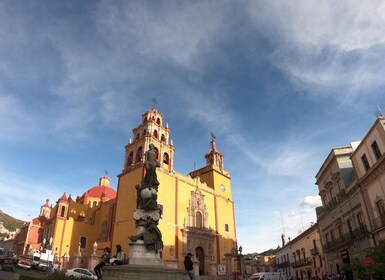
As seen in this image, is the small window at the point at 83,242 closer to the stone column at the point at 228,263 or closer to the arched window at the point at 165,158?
the arched window at the point at 165,158

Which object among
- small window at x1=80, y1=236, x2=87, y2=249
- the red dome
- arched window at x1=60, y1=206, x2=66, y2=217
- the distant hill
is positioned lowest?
small window at x1=80, y1=236, x2=87, y2=249

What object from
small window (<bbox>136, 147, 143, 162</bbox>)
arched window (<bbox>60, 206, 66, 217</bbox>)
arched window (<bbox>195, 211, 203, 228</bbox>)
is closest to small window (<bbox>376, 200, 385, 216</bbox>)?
arched window (<bbox>195, 211, 203, 228</bbox>)

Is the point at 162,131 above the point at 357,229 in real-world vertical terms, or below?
above

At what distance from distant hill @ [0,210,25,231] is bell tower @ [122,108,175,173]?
94.3 metres

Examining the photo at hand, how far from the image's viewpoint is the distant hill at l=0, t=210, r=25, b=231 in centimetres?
10318

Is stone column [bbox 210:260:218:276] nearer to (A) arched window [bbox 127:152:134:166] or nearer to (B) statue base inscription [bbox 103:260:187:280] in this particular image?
(A) arched window [bbox 127:152:134:166]

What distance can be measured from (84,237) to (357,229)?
1086 inches

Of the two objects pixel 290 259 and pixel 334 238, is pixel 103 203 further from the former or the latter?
pixel 290 259

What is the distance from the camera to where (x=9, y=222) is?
107125mm

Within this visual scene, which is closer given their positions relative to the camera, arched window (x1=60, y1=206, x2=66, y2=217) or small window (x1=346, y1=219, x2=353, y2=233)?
small window (x1=346, y1=219, x2=353, y2=233)

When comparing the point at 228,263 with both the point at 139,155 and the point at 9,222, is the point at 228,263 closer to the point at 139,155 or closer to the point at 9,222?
the point at 139,155

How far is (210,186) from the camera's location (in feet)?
115

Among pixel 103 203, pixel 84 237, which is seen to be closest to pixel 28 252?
pixel 84 237

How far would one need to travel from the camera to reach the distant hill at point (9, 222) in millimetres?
103181
